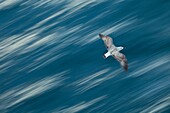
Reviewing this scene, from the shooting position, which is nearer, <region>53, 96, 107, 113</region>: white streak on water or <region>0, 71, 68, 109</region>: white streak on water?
<region>53, 96, 107, 113</region>: white streak on water

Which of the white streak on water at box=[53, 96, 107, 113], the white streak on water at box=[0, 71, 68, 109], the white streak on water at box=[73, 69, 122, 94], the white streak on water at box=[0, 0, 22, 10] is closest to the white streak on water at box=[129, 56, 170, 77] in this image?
the white streak on water at box=[73, 69, 122, 94]

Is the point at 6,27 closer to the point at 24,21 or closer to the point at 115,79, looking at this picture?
the point at 24,21

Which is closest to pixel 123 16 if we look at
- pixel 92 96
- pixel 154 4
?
pixel 154 4

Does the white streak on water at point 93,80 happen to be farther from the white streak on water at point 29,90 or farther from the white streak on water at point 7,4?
the white streak on water at point 7,4

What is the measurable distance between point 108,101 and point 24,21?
16.0 metres

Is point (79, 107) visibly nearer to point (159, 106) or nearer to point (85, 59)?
point (159, 106)

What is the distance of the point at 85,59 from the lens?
35438mm

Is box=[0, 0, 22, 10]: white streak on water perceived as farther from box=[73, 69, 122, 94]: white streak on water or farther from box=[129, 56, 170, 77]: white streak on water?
box=[129, 56, 170, 77]: white streak on water

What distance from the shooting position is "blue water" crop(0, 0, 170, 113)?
30.6m

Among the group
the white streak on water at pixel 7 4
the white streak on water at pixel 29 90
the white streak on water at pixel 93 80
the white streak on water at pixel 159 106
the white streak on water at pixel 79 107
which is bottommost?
the white streak on water at pixel 159 106

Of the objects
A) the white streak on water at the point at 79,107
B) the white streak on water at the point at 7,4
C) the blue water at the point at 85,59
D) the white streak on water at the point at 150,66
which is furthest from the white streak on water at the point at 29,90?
the white streak on water at the point at 7,4

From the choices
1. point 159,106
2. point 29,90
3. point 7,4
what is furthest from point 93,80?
point 7,4

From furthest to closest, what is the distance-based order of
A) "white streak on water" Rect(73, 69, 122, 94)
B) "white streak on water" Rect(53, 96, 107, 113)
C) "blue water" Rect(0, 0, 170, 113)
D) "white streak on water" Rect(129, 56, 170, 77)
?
1. "white streak on water" Rect(73, 69, 122, 94)
2. "white streak on water" Rect(129, 56, 170, 77)
3. "white streak on water" Rect(53, 96, 107, 113)
4. "blue water" Rect(0, 0, 170, 113)

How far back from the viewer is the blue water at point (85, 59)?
30609 millimetres
